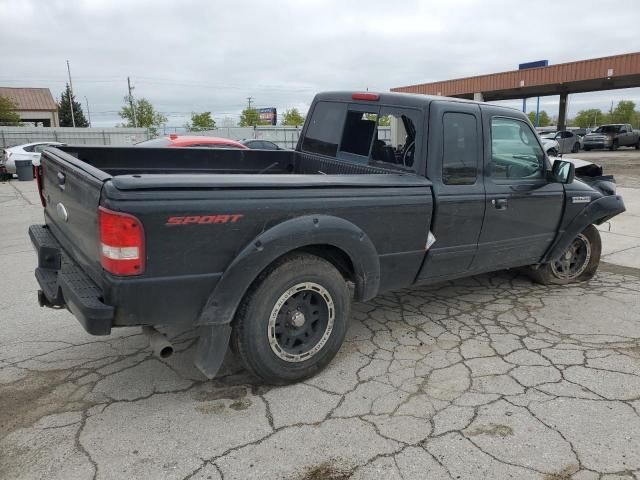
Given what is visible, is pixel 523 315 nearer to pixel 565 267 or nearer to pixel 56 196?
pixel 565 267

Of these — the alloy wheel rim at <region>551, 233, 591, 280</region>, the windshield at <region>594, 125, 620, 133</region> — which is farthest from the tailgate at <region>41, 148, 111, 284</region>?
the windshield at <region>594, 125, 620, 133</region>

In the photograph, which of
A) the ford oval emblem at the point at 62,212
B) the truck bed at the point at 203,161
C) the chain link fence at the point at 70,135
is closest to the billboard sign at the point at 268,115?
the chain link fence at the point at 70,135

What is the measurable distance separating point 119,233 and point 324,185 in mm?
1233

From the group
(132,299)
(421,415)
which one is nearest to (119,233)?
(132,299)

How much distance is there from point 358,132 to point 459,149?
3.00 feet

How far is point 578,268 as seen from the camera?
550 centimetres

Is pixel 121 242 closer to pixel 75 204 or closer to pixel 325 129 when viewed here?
pixel 75 204

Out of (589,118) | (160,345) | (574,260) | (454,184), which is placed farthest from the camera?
(589,118)

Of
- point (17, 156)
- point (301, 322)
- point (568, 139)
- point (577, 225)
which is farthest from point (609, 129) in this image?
point (301, 322)

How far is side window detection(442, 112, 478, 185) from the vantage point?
3766 mm

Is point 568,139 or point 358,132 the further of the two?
point 568,139

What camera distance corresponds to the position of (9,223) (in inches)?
355

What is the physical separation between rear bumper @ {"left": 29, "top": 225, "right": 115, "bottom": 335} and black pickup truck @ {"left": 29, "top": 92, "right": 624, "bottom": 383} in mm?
12

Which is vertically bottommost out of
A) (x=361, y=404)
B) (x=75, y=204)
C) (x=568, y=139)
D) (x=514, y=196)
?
(x=361, y=404)
